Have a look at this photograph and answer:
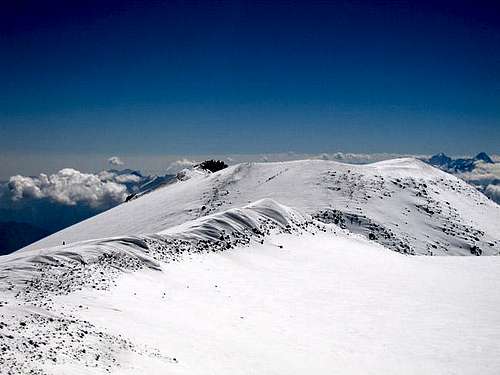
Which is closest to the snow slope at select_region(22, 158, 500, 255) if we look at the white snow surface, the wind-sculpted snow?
the white snow surface

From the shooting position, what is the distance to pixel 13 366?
9445 millimetres

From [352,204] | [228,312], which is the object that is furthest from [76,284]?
[352,204]

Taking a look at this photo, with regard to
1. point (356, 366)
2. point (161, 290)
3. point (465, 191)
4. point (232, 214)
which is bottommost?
point (356, 366)

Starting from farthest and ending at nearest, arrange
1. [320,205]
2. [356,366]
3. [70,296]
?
[320,205] → [70,296] → [356,366]

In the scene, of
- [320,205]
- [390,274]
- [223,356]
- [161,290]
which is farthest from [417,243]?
[223,356]

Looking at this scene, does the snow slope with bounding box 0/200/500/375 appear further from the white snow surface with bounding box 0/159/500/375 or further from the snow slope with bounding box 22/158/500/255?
the snow slope with bounding box 22/158/500/255

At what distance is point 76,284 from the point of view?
16953 millimetres

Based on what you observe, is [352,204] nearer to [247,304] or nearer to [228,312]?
[247,304]

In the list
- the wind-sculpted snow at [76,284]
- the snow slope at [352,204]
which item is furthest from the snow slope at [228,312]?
the snow slope at [352,204]

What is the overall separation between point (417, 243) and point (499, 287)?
24.9 meters

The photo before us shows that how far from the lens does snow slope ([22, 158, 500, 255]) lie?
172ft

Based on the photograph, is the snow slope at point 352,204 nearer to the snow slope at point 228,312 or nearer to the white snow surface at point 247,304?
the white snow surface at point 247,304

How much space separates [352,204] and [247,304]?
40.0 metres

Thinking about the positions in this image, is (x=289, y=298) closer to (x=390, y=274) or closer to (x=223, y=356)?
(x=223, y=356)
